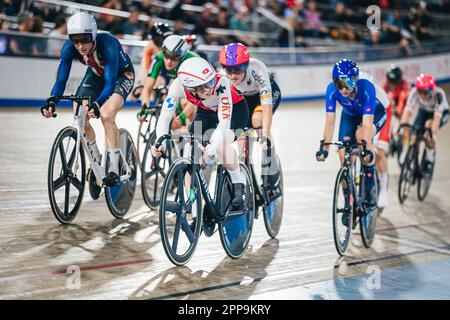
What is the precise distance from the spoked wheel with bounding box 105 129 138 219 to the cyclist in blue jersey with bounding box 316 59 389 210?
1.56m

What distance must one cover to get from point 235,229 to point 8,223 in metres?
1.73

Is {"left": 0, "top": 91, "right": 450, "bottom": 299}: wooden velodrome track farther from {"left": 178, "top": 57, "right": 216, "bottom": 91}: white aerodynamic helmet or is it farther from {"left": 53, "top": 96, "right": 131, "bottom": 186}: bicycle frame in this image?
{"left": 178, "top": 57, "right": 216, "bottom": 91}: white aerodynamic helmet

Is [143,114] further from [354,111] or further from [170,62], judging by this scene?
[354,111]

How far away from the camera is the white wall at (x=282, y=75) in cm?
1149

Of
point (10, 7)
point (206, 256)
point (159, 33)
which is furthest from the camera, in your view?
point (10, 7)

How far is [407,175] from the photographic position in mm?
8188

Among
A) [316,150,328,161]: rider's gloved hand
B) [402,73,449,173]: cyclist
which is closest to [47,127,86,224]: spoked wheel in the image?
[316,150,328,161]: rider's gloved hand

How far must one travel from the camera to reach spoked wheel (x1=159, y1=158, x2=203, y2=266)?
4.60m

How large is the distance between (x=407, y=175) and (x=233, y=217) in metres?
3.51

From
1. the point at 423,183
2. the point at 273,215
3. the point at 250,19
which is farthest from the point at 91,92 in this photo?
the point at 250,19

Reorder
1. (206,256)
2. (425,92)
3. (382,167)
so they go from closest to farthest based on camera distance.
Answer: (206,256), (382,167), (425,92)

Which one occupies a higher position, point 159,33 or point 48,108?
point 159,33

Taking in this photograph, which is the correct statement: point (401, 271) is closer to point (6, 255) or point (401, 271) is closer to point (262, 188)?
point (262, 188)
